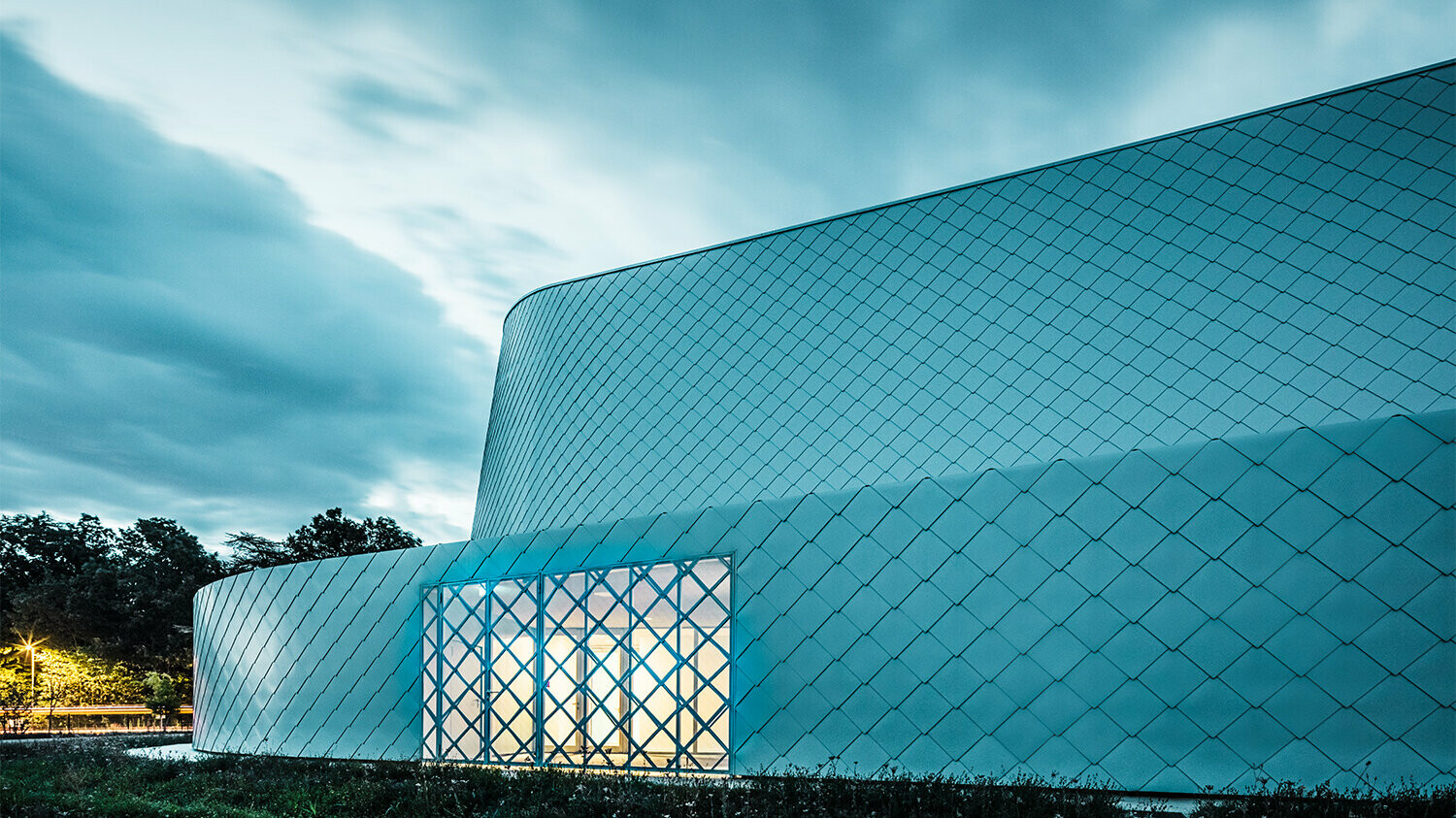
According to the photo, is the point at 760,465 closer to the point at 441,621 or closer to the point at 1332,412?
the point at 441,621

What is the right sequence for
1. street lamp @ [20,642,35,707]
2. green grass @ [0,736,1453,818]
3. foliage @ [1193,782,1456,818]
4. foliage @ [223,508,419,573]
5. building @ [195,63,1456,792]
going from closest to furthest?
1. foliage @ [1193,782,1456,818]
2. green grass @ [0,736,1453,818]
3. building @ [195,63,1456,792]
4. street lamp @ [20,642,35,707]
5. foliage @ [223,508,419,573]

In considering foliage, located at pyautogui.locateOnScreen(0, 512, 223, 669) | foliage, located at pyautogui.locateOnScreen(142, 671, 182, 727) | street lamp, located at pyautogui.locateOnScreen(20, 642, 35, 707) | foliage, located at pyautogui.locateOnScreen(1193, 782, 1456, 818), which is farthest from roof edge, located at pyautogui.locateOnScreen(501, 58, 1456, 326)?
street lamp, located at pyautogui.locateOnScreen(20, 642, 35, 707)

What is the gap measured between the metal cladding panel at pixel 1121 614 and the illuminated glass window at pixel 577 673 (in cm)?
42

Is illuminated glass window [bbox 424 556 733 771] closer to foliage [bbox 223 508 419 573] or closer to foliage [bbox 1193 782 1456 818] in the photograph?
foliage [bbox 1193 782 1456 818]

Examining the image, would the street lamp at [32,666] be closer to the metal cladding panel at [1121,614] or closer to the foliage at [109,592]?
the foliage at [109,592]

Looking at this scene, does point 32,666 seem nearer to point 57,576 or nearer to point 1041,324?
point 57,576

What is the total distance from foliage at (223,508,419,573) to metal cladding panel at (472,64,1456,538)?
1936 centimetres

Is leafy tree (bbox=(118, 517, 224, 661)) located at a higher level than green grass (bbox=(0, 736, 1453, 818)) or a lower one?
higher

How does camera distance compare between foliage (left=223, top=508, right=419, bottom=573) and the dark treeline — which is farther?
foliage (left=223, top=508, right=419, bottom=573)

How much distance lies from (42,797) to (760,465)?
340 inches

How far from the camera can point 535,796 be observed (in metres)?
5.82

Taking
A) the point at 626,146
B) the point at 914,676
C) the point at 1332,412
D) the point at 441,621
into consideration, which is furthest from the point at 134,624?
the point at 1332,412

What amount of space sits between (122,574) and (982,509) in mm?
27116

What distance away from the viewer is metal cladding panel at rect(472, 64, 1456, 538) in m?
9.56
